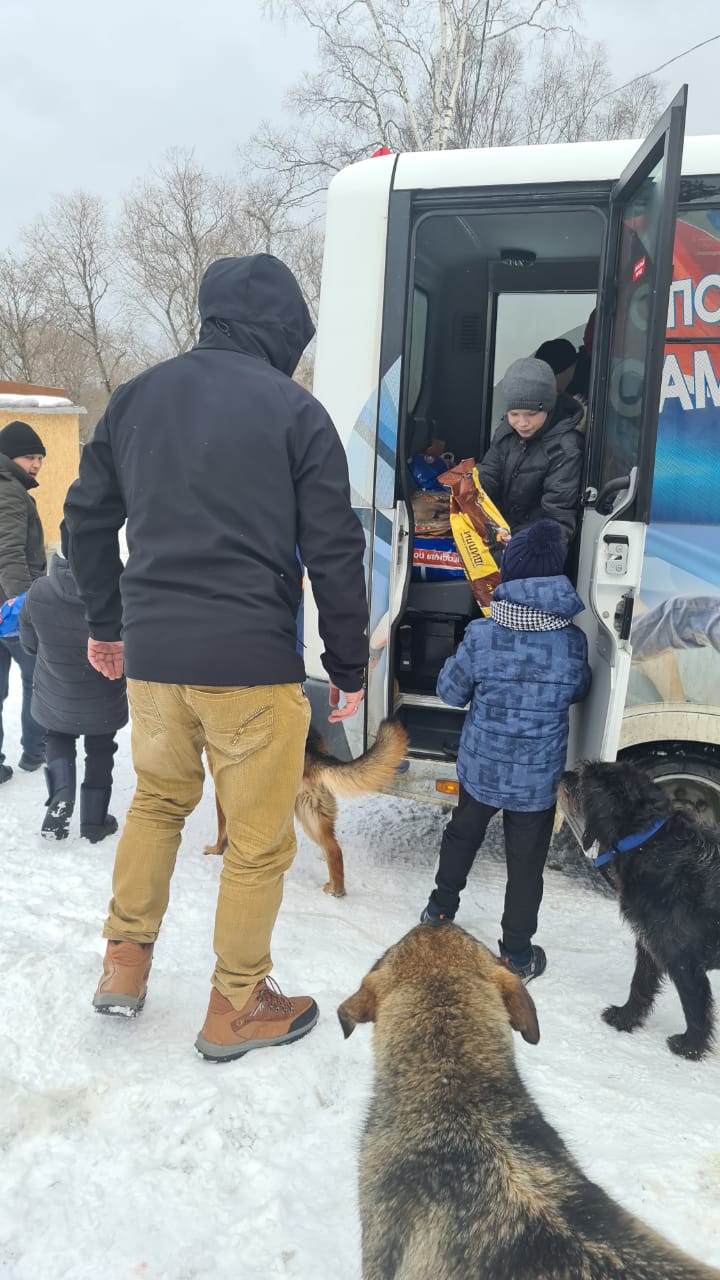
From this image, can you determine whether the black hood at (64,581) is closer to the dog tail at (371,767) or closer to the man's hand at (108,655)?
the man's hand at (108,655)

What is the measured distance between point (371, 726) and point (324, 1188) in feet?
6.27

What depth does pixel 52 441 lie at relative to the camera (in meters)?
11.9

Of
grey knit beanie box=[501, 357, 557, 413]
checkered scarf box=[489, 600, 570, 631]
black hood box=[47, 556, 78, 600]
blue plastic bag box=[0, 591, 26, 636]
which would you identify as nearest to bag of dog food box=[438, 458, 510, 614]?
grey knit beanie box=[501, 357, 557, 413]

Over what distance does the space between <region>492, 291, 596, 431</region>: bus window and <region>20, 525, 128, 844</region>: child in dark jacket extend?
3053 millimetres

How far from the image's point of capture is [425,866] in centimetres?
389

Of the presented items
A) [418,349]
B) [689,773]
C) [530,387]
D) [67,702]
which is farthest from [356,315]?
[689,773]

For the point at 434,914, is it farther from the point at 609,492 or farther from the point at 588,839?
the point at 609,492

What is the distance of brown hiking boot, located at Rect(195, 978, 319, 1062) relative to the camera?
90.7 inches

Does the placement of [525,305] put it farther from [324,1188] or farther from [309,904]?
[324,1188]

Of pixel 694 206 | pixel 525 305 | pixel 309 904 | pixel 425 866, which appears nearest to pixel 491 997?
pixel 309 904

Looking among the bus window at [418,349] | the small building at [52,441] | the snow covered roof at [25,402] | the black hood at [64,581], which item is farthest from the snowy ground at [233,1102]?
the small building at [52,441]

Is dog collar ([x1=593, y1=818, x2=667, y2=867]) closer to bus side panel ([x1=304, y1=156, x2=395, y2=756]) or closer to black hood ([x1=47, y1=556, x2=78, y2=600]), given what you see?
bus side panel ([x1=304, y1=156, x2=395, y2=756])

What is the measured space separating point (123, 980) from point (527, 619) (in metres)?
1.75

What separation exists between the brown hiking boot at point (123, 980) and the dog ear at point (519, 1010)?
115 centimetres
